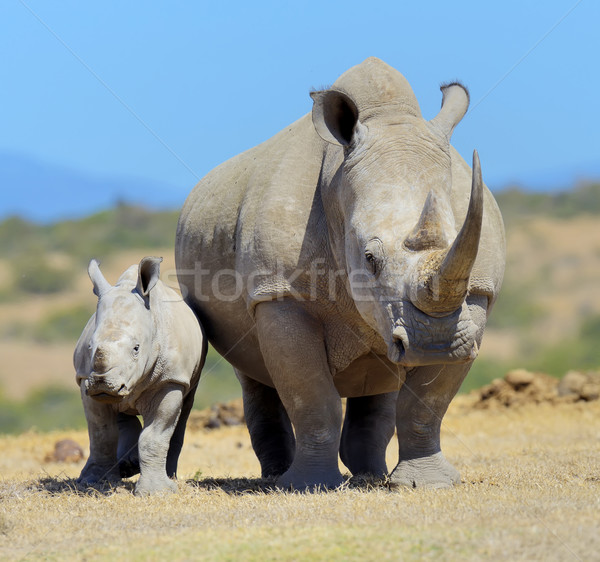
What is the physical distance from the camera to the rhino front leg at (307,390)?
793cm

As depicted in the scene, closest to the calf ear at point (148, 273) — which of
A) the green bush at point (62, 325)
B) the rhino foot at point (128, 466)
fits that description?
the rhino foot at point (128, 466)

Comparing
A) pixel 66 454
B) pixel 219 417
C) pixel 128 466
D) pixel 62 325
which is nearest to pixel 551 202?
pixel 62 325

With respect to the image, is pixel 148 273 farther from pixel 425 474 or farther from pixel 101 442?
pixel 425 474

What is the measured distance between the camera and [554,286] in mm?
38188

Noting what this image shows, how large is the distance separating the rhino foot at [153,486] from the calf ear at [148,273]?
4.36ft

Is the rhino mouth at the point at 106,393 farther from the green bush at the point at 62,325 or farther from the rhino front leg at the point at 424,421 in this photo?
the green bush at the point at 62,325

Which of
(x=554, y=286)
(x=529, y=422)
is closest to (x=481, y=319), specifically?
(x=529, y=422)

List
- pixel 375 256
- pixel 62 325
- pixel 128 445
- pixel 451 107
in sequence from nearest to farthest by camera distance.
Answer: pixel 375 256, pixel 451 107, pixel 128 445, pixel 62 325

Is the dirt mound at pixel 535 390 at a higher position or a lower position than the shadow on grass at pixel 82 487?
higher

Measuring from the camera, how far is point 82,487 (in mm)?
8203

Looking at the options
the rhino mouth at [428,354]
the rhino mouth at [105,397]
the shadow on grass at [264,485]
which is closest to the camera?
the rhino mouth at [428,354]

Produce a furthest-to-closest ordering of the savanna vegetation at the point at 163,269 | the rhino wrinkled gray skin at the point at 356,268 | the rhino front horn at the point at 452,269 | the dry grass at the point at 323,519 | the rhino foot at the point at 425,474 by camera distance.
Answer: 1. the savanna vegetation at the point at 163,269
2. the rhino foot at the point at 425,474
3. the rhino wrinkled gray skin at the point at 356,268
4. the rhino front horn at the point at 452,269
5. the dry grass at the point at 323,519

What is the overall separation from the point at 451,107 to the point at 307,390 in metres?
2.40

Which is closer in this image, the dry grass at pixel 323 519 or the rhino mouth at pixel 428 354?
the dry grass at pixel 323 519
